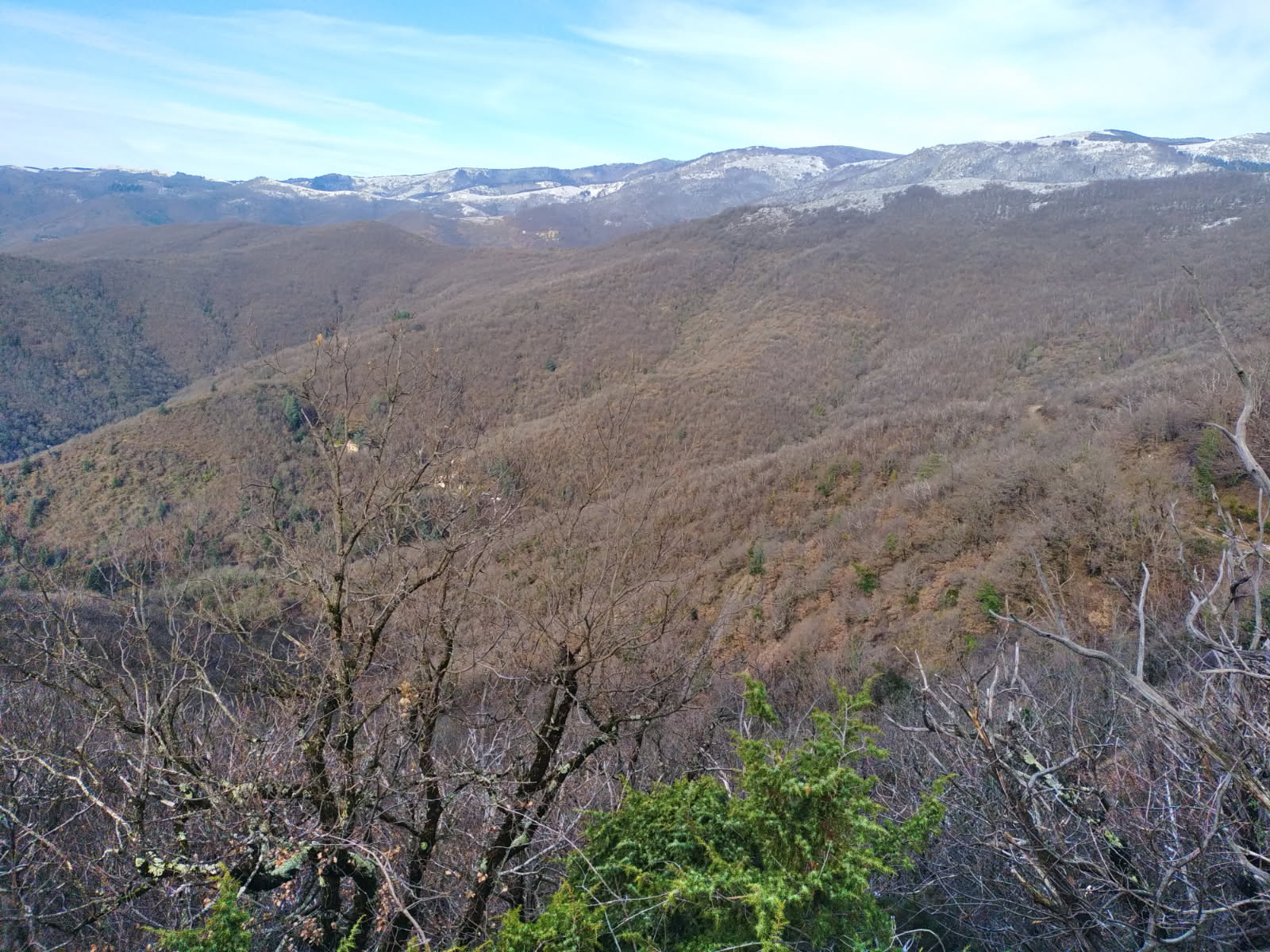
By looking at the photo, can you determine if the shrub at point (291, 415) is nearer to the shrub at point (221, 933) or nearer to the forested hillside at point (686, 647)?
the forested hillside at point (686, 647)

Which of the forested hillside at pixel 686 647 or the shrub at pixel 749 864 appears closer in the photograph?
the shrub at pixel 749 864

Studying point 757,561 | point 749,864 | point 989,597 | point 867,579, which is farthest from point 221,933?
point 757,561

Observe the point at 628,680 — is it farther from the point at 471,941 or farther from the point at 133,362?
the point at 133,362

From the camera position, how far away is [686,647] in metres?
9.26

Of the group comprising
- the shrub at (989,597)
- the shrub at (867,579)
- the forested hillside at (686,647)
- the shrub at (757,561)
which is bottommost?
the shrub at (757,561)

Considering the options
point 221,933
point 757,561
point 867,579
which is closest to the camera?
point 221,933

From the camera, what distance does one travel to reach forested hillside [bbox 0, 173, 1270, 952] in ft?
9.50

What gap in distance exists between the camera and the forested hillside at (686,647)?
9.50 ft

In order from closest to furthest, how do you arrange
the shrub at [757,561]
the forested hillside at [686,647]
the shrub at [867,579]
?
the forested hillside at [686,647], the shrub at [867,579], the shrub at [757,561]

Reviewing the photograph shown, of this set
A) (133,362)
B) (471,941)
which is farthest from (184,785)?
(133,362)

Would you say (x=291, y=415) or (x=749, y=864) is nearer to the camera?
(x=749, y=864)

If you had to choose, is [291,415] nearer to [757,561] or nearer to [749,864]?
[757,561]

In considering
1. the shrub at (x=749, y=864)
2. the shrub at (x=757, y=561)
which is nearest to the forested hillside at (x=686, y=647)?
the shrub at (x=749, y=864)

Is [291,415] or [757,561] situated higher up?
[291,415]
